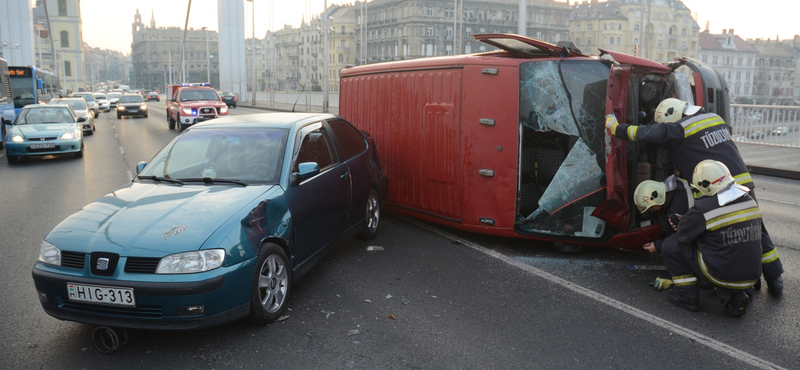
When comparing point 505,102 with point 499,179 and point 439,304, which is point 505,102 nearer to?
point 499,179

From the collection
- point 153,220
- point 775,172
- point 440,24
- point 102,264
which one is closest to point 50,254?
point 102,264

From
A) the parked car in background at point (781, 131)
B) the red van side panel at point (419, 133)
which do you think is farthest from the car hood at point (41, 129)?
the parked car in background at point (781, 131)

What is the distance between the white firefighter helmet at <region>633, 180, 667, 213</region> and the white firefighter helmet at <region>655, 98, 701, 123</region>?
0.63 meters

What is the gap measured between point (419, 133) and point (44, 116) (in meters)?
13.8

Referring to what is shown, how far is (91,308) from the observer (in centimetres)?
407

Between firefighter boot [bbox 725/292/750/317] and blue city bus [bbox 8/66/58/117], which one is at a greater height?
blue city bus [bbox 8/66/58/117]

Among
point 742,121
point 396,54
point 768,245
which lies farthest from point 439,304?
point 396,54

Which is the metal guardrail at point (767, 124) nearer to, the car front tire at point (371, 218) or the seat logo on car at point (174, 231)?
the car front tire at point (371, 218)

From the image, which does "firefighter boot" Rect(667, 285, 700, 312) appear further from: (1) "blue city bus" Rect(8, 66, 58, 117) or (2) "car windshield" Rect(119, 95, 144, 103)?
(2) "car windshield" Rect(119, 95, 144, 103)

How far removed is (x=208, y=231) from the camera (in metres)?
4.24

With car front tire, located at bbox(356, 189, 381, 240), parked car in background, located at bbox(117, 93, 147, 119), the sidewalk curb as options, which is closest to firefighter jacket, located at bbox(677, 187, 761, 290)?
car front tire, located at bbox(356, 189, 381, 240)

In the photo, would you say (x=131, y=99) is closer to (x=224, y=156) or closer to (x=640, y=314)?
(x=224, y=156)

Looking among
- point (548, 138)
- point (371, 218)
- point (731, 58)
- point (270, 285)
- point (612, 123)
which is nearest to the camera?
point (270, 285)

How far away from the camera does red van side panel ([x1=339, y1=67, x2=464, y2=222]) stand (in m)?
7.08
